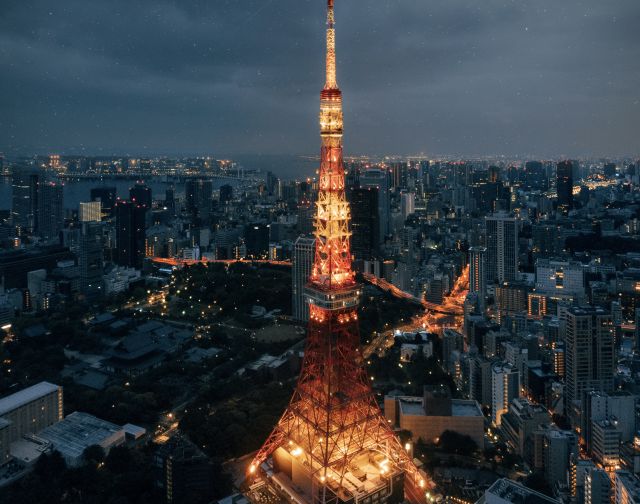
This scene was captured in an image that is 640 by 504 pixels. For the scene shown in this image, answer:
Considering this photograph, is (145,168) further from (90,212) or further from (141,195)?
(90,212)

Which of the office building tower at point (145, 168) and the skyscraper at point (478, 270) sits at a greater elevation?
the office building tower at point (145, 168)

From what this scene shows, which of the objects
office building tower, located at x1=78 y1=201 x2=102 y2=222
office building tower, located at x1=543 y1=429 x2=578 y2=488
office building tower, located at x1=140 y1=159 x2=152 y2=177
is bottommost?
office building tower, located at x1=543 y1=429 x2=578 y2=488

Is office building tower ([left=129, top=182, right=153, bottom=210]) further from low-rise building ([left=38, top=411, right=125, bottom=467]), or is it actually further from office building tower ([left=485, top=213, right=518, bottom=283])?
low-rise building ([left=38, top=411, right=125, bottom=467])

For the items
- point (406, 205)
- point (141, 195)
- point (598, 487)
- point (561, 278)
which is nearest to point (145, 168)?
point (141, 195)

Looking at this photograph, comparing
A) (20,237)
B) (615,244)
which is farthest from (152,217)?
(615,244)

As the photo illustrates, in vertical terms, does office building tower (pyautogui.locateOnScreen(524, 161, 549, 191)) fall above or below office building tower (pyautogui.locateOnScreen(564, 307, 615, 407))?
above

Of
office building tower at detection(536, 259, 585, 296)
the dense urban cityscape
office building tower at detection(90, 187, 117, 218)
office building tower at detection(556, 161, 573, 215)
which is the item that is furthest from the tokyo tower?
office building tower at detection(556, 161, 573, 215)

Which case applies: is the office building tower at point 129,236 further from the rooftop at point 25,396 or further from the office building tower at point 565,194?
the office building tower at point 565,194

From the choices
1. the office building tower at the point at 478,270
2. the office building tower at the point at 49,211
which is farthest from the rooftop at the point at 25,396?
the office building tower at the point at 49,211
